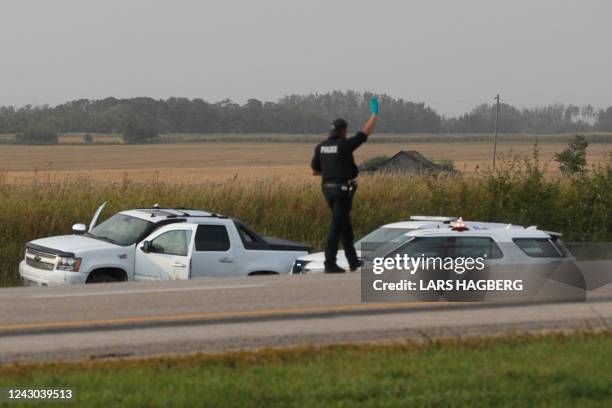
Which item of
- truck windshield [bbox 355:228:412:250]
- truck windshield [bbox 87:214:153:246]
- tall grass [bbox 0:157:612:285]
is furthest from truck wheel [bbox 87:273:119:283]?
tall grass [bbox 0:157:612:285]

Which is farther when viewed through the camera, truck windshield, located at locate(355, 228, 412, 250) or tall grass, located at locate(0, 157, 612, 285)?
tall grass, located at locate(0, 157, 612, 285)

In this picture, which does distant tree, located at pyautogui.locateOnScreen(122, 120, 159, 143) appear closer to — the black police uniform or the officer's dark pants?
the officer's dark pants

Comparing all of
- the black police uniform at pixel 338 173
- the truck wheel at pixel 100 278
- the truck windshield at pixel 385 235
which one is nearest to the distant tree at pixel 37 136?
the truck wheel at pixel 100 278

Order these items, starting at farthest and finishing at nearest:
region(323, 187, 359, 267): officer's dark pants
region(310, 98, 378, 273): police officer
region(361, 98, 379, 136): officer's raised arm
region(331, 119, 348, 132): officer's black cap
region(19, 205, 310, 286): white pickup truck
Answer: region(19, 205, 310, 286): white pickup truck → region(323, 187, 359, 267): officer's dark pants → region(331, 119, 348, 132): officer's black cap → region(310, 98, 378, 273): police officer → region(361, 98, 379, 136): officer's raised arm

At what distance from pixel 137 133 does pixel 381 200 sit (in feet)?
293

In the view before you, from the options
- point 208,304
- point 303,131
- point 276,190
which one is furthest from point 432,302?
point 303,131

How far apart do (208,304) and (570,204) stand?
1973 centimetres

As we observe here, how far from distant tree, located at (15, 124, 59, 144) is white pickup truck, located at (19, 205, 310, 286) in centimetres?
9483

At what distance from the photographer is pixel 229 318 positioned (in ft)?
36.5

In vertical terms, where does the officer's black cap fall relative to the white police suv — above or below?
above

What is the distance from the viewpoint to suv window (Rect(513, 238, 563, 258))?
14.1 meters

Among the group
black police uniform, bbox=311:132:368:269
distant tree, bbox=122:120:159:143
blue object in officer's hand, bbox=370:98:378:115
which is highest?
blue object in officer's hand, bbox=370:98:378:115

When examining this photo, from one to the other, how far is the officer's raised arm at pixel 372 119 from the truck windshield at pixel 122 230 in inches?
259

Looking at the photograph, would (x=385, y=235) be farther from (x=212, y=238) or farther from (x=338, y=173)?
(x=338, y=173)
